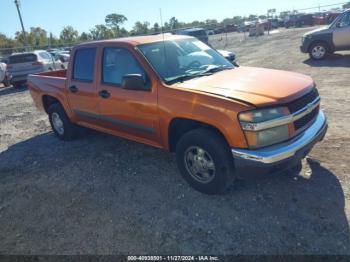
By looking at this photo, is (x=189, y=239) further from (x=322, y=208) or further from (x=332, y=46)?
(x=332, y=46)

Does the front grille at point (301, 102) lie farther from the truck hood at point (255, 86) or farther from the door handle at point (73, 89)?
the door handle at point (73, 89)

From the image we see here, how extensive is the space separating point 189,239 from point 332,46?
11487 mm

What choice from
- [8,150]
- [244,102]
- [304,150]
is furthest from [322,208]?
[8,150]

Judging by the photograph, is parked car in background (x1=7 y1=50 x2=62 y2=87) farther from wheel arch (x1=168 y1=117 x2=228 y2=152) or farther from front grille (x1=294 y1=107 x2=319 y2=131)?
front grille (x1=294 y1=107 x2=319 y2=131)

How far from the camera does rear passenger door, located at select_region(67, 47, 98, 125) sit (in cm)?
501

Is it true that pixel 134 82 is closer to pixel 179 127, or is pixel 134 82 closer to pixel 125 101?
pixel 125 101

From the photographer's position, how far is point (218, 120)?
10.9 feet

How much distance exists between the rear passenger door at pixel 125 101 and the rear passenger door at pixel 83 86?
0.75ft

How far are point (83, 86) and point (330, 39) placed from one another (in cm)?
1044

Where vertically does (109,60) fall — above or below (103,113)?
above

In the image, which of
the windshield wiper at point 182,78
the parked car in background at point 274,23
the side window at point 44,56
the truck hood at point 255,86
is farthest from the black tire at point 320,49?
the parked car in background at point 274,23

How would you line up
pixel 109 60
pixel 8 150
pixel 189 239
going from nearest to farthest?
1. pixel 189 239
2. pixel 109 60
3. pixel 8 150

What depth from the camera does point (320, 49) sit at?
484 inches

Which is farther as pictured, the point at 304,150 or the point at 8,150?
the point at 8,150
